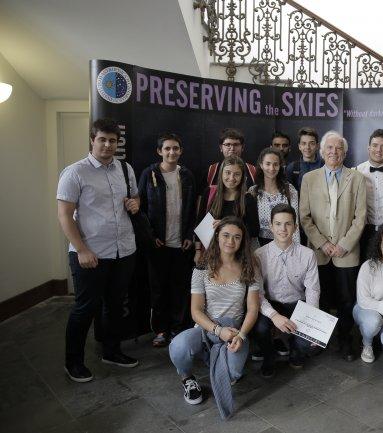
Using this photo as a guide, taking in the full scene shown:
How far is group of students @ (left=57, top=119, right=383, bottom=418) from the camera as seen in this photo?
235 cm

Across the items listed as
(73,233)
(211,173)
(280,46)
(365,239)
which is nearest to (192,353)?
(73,233)

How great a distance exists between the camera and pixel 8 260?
3734 mm

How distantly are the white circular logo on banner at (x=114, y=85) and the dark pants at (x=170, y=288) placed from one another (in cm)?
107

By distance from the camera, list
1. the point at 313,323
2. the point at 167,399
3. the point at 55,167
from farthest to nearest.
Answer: the point at 55,167 < the point at 313,323 < the point at 167,399

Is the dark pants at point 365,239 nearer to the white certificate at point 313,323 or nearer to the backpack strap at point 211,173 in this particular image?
the white certificate at point 313,323

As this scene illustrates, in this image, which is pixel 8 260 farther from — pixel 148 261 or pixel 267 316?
pixel 267 316

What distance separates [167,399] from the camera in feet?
7.64

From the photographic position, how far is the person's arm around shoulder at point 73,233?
2.28 meters

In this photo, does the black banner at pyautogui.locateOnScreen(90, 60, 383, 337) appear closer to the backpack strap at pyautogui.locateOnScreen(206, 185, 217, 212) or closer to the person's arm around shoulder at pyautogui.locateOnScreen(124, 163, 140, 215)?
the person's arm around shoulder at pyautogui.locateOnScreen(124, 163, 140, 215)

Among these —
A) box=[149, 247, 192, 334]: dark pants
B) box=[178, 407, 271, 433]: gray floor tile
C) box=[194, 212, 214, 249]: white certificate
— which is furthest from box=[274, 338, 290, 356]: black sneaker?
box=[194, 212, 214, 249]: white certificate

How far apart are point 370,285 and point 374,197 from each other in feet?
2.10

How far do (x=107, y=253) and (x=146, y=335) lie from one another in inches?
42.6

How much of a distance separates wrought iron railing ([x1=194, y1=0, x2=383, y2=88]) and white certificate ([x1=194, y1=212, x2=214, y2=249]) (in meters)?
1.93

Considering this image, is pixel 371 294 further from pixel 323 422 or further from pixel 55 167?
pixel 55 167
